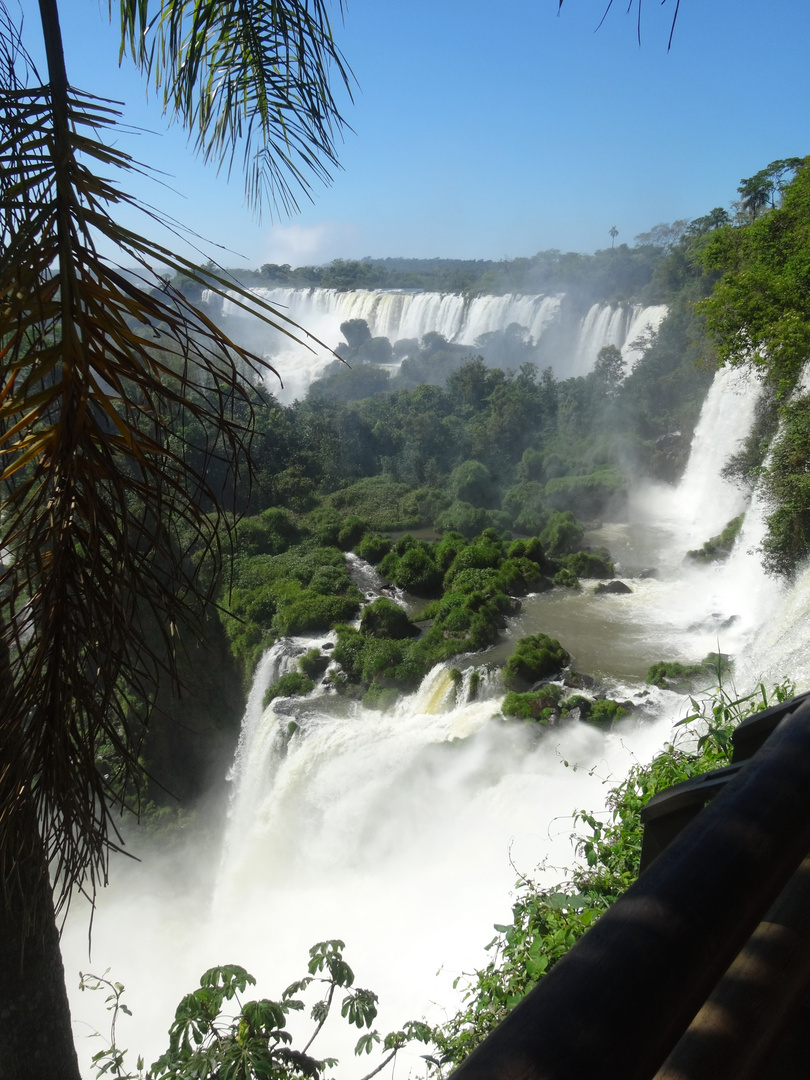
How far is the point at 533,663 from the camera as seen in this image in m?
10.7

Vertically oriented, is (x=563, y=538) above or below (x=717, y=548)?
below

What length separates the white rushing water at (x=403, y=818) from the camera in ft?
23.4

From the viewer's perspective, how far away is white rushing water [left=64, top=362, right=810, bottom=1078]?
7.14 meters

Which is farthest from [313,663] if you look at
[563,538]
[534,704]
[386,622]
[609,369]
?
[609,369]

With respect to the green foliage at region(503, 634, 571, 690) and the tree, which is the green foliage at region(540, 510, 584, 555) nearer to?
the green foliage at region(503, 634, 571, 690)

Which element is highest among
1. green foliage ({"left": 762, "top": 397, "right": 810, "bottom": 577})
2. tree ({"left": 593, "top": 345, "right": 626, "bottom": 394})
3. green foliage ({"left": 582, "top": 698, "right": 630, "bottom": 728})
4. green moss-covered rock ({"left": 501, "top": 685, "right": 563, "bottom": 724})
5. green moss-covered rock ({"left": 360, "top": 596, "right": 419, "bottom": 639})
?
tree ({"left": 593, "top": 345, "right": 626, "bottom": 394})

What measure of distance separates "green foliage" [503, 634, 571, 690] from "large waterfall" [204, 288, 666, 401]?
18.0 meters

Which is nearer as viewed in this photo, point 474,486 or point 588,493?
point 588,493

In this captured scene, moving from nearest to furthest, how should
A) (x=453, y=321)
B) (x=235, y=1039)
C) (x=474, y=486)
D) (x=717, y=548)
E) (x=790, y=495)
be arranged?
1. (x=235, y=1039)
2. (x=790, y=495)
3. (x=717, y=548)
4. (x=474, y=486)
5. (x=453, y=321)

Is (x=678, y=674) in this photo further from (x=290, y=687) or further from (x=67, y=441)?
(x=67, y=441)

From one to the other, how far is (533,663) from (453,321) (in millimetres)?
28458

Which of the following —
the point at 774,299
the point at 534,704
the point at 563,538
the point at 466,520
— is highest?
the point at 774,299

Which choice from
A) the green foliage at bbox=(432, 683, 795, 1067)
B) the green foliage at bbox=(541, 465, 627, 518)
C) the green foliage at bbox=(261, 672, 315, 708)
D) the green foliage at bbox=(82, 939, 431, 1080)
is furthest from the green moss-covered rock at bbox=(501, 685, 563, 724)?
the green foliage at bbox=(541, 465, 627, 518)

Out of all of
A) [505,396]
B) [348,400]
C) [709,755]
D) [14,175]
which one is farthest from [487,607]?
[348,400]
